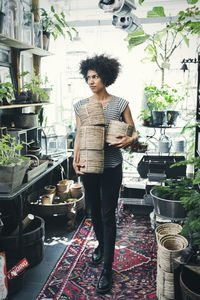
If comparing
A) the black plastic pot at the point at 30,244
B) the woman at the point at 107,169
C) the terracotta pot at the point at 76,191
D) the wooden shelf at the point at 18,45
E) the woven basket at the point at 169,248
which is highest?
the wooden shelf at the point at 18,45

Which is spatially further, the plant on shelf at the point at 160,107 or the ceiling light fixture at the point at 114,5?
the plant on shelf at the point at 160,107

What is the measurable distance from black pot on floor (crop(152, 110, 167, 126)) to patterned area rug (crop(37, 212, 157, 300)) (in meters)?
1.15

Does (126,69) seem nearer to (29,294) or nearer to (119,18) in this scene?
(119,18)

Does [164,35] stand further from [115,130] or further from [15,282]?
[15,282]

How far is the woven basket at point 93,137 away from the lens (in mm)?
1924

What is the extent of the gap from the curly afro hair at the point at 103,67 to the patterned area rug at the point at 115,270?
1475mm

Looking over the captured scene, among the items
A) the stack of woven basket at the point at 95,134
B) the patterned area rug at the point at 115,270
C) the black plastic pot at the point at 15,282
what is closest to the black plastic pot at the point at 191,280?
the patterned area rug at the point at 115,270

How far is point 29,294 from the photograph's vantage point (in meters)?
2.11

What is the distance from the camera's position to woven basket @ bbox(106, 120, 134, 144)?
1.94 metres

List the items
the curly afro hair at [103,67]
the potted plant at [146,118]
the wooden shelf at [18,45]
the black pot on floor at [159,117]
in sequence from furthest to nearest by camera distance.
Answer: the potted plant at [146,118] → the black pot on floor at [159,117] → the wooden shelf at [18,45] → the curly afro hair at [103,67]

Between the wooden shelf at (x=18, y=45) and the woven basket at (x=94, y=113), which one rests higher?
the wooden shelf at (x=18, y=45)

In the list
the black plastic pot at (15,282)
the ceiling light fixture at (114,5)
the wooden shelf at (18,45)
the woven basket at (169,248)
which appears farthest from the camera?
the ceiling light fixture at (114,5)

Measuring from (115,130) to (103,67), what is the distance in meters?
0.53

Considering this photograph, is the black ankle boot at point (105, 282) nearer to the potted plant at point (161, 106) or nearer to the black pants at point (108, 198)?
the black pants at point (108, 198)
